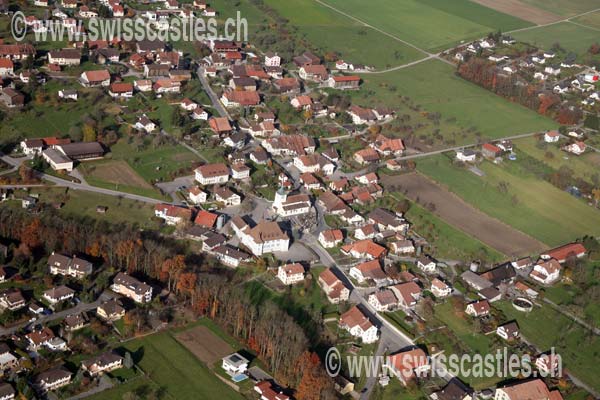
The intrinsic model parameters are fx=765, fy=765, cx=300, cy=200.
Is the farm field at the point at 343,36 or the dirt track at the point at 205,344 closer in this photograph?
the dirt track at the point at 205,344

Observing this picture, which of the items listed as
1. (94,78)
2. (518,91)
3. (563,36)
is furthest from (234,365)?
(563,36)

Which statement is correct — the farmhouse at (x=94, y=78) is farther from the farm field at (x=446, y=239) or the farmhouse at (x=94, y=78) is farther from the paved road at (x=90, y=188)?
the farm field at (x=446, y=239)

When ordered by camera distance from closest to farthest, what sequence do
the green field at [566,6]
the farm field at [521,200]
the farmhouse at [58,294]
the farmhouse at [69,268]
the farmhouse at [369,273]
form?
1. the farmhouse at [58,294]
2. the farmhouse at [69,268]
3. the farmhouse at [369,273]
4. the farm field at [521,200]
5. the green field at [566,6]

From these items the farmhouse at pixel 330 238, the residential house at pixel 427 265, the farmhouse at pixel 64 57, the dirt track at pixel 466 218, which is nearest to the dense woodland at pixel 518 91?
the dirt track at pixel 466 218

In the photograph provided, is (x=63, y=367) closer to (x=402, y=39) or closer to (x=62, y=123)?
(x=62, y=123)

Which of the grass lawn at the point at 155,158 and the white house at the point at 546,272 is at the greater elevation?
the grass lawn at the point at 155,158

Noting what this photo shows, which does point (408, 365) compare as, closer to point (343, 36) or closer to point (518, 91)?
point (518, 91)

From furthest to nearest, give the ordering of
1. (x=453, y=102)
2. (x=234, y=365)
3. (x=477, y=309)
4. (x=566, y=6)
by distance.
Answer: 1. (x=566, y=6)
2. (x=453, y=102)
3. (x=477, y=309)
4. (x=234, y=365)

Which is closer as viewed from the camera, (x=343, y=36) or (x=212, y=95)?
(x=212, y=95)
